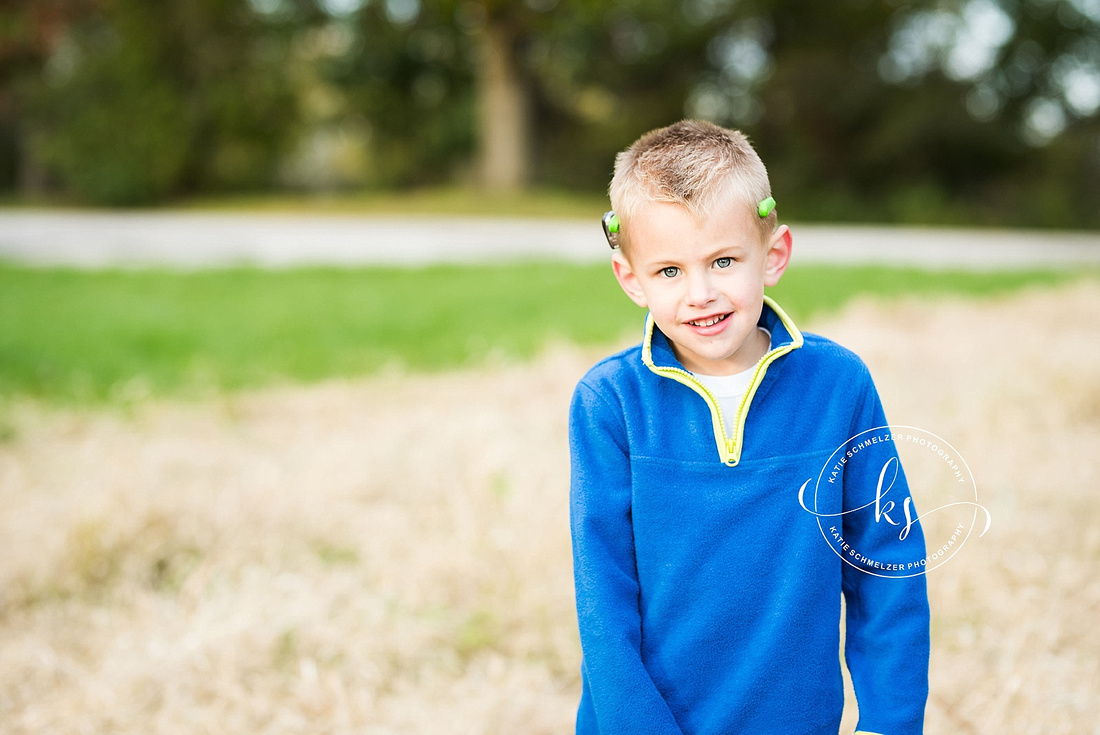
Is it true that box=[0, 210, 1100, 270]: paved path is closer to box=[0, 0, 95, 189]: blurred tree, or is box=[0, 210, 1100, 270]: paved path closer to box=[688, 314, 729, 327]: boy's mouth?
box=[0, 0, 95, 189]: blurred tree

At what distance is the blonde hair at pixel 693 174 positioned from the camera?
4.54 feet

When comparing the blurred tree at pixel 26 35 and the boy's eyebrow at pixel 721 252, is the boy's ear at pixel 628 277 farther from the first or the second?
the blurred tree at pixel 26 35

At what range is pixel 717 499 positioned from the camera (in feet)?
4.69

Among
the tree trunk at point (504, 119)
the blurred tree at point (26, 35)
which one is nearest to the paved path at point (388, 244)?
the blurred tree at point (26, 35)

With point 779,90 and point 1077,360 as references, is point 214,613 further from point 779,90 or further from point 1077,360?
point 779,90

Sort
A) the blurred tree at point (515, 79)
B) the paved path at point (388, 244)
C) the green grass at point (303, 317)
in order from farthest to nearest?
the blurred tree at point (515, 79), the paved path at point (388, 244), the green grass at point (303, 317)

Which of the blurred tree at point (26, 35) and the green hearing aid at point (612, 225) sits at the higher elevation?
the blurred tree at point (26, 35)

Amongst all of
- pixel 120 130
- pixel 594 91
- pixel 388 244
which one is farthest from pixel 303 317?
pixel 594 91

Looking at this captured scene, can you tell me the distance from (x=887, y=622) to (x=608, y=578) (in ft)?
1.49

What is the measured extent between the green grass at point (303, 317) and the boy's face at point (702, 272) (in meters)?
4.71

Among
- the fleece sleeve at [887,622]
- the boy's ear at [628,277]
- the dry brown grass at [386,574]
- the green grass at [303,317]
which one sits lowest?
the dry brown grass at [386,574]

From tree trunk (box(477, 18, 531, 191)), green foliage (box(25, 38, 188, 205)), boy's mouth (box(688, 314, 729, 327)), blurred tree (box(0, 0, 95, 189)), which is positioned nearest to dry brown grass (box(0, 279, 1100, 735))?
boy's mouth (box(688, 314, 729, 327))

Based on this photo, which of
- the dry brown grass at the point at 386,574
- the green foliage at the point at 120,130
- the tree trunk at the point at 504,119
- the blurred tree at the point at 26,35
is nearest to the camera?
the dry brown grass at the point at 386,574

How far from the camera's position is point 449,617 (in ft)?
9.27
